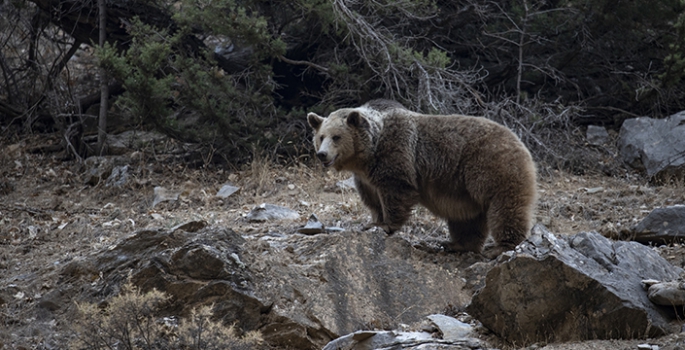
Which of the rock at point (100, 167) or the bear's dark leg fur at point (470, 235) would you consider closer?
the bear's dark leg fur at point (470, 235)

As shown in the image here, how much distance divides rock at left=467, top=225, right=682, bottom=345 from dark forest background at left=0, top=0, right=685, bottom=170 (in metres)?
5.60

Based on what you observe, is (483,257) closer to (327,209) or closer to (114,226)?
(327,209)

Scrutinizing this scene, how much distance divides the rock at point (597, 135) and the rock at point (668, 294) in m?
7.55

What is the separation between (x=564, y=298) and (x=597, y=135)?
8057 millimetres

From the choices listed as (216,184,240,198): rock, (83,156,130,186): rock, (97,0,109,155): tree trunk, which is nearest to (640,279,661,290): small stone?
(216,184,240,198): rock

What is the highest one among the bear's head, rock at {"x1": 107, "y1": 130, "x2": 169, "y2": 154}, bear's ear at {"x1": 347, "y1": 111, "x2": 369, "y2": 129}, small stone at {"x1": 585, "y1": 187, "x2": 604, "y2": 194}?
bear's ear at {"x1": 347, "y1": 111, "x2": 369, "y2": 129}

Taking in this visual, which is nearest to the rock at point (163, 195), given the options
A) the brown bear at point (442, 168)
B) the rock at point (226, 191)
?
the rock at point (226, 191)

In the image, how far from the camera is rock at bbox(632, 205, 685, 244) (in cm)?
699

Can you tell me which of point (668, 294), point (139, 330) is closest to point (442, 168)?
point (668, 294)

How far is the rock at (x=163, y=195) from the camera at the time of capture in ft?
31.5

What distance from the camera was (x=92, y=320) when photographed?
4.51 m

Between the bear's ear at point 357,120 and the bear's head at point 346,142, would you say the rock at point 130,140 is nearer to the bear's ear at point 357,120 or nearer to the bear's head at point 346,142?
the bear's head at point 346,142

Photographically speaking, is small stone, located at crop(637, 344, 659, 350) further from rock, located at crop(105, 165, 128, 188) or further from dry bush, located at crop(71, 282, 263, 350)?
rock, located at crop(105, 165, 128, 188)

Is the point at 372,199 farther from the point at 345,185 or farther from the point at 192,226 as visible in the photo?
the point at 345,185
